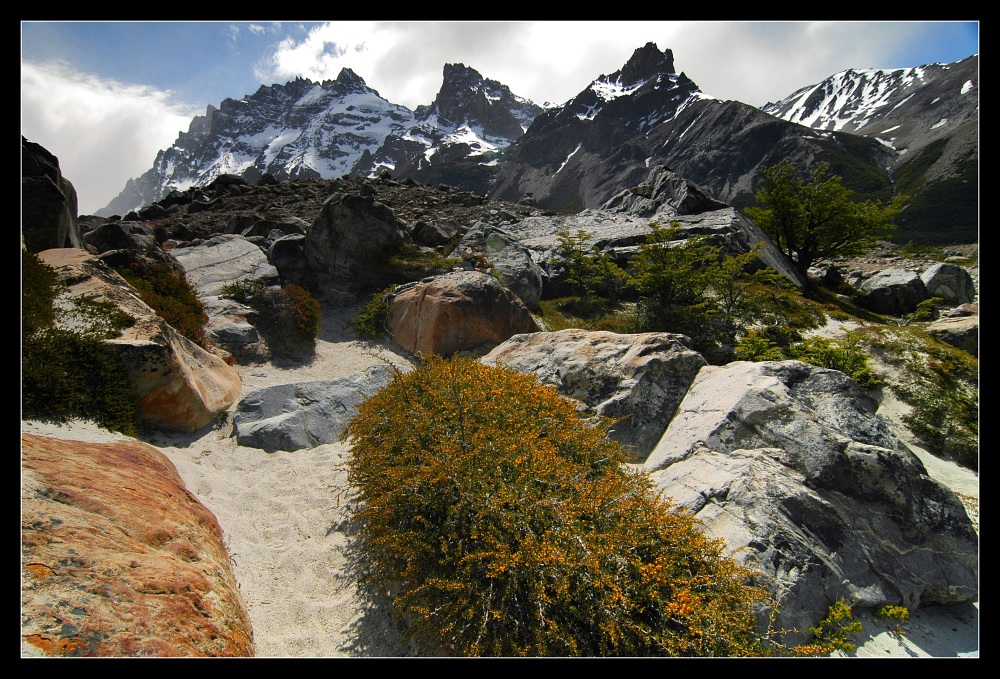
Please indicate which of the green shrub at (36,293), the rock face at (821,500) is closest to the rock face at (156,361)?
the green shrub at (36,293)

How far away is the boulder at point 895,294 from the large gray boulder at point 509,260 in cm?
1549

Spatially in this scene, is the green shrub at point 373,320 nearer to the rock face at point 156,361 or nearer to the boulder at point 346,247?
the boulder at point 346,247

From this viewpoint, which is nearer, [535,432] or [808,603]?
[808,603]

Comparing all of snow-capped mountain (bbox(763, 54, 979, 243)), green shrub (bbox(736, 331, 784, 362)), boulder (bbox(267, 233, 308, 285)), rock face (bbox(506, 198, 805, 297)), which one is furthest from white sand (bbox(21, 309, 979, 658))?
snow-capped mountain (bbox(763, 54, 979, 243))

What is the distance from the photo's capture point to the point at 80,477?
15.9ft

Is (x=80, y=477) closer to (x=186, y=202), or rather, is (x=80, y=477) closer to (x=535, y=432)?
(x=535, y=432)

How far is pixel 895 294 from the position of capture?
19.1 m

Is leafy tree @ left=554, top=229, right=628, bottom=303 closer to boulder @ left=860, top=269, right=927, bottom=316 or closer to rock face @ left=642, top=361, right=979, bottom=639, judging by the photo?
rock face @ left=642, top=361, right=979, bottom=639

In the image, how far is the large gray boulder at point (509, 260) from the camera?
17.1 m

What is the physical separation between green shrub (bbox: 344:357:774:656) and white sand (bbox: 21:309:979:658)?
453 mm

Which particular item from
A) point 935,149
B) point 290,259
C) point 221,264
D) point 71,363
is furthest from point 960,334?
point 935,149

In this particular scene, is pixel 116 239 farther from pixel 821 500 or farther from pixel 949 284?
pixel 949 284

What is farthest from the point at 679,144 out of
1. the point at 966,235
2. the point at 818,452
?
the point at 818,452
